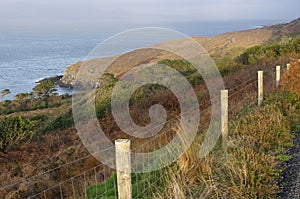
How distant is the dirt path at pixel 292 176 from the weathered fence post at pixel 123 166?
6.83 ft

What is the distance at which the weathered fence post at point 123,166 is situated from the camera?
3.31 m

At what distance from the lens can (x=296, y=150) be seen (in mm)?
5973

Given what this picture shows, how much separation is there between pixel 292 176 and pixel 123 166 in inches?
109

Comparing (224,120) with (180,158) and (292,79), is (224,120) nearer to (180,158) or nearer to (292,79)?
(180,158)

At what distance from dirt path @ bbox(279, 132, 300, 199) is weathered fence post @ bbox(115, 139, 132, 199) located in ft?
6.83

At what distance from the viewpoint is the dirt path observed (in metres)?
4.34

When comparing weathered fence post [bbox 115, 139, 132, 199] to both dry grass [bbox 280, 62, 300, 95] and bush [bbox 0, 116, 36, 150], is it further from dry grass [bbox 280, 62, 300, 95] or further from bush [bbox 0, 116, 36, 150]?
bush [bbox 0, 116, 36, 150]

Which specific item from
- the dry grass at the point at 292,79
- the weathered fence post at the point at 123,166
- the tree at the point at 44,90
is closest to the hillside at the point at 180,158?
the dry grass at the point at 292,79

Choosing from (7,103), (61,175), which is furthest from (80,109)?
(7,103)

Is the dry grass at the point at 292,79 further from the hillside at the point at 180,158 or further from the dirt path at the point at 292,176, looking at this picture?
the dirt path at the point at 292,176

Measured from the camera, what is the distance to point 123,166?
3.39 metres

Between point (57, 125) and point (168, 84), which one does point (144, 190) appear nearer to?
point (57, 125)

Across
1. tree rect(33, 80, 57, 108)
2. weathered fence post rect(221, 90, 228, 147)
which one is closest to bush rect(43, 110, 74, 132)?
weathered fence post rect(221, 90, 228, 147)

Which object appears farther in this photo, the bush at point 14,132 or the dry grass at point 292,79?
the bush at point 14,132
